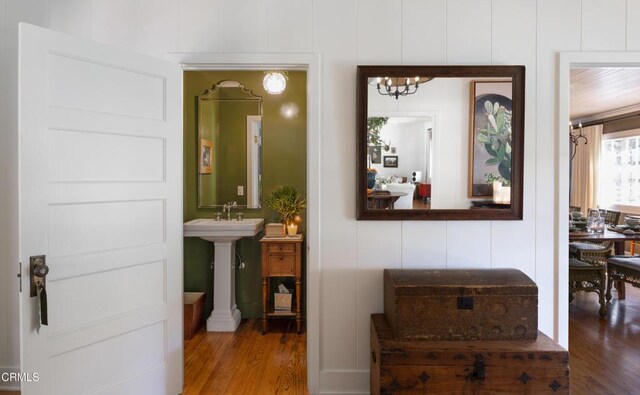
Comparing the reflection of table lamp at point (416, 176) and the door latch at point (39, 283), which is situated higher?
the reflection of table lamp at point (416, 176)

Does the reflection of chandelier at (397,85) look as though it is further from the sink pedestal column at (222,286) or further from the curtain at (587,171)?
the curtain at (587,171)

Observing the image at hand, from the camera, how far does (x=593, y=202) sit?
6621 millimetres

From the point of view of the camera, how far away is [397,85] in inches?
85.0

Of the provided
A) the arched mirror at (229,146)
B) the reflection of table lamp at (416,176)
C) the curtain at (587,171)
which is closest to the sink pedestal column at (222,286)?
the arched mirror at (229,146)

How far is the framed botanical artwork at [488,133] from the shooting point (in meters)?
2.16

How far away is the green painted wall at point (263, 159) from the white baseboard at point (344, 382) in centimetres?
147

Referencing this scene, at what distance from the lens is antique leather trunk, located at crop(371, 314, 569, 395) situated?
1.75 meters

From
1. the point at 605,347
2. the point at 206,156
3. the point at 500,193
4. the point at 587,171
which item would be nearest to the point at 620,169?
the point at 587,171

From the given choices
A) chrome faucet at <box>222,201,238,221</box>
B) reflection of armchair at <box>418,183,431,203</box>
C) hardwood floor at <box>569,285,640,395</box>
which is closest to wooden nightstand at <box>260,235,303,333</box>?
chrome faucet at <box>222,201,238,221</box>

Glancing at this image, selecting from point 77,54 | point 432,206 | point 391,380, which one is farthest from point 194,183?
point 391,380

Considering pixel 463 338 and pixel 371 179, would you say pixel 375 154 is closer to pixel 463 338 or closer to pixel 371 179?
pixel 371 179

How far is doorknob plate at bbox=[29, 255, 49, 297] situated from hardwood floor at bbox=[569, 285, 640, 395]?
311 centimetres

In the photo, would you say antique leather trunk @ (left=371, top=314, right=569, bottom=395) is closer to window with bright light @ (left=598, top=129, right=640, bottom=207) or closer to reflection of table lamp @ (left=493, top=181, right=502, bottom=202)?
reflection of table lamp @ (left=493, top=181, right=502, bottom=202)

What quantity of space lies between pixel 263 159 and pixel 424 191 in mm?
1837
